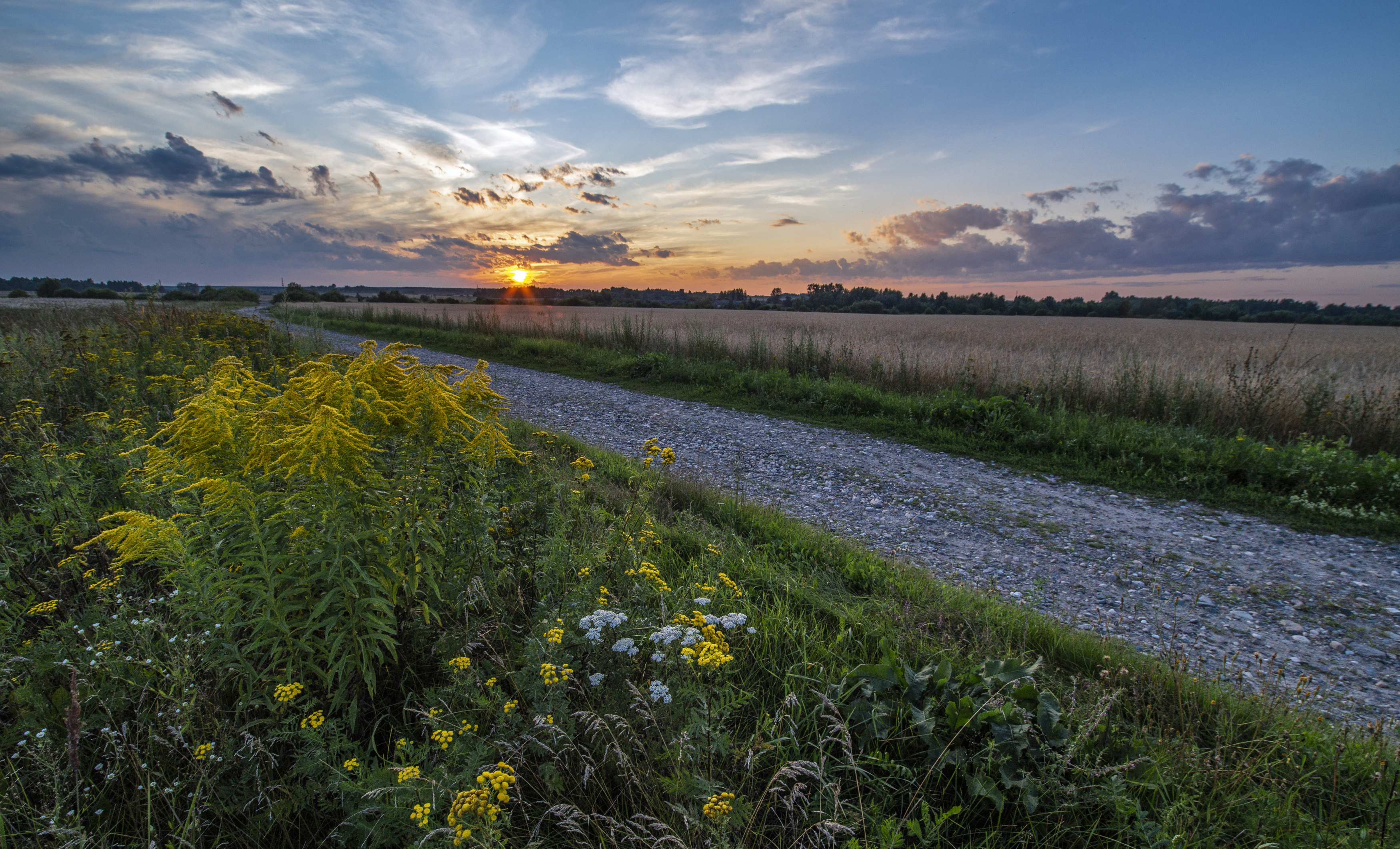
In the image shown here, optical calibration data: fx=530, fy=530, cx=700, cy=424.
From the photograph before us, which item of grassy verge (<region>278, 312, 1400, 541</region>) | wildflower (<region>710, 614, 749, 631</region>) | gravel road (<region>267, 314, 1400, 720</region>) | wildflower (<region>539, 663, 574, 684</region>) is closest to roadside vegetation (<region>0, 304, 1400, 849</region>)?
wildflower (<region>539, 663, 574, 684</region>)

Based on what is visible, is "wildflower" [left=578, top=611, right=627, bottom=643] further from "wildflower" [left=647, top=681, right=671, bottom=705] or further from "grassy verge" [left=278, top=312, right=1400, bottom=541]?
"grassy verge" [left=278, top=312, right=1400, bottom=541]

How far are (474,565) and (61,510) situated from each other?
3994mm

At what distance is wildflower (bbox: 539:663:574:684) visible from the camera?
240 centimetres

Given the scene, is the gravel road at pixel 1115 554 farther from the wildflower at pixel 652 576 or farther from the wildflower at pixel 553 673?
the wildflower at pixel 553 673

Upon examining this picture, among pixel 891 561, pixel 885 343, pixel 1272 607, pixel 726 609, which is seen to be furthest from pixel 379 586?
pixel 885 343

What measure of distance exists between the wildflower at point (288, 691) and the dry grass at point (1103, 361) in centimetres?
1227

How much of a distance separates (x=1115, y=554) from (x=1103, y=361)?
1122 cm

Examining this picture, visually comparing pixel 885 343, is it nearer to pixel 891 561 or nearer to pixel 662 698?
pixel 891 561

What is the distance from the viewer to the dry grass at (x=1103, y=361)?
9430mm

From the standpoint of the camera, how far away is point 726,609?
3811mm

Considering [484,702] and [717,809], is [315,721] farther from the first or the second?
[717,809]

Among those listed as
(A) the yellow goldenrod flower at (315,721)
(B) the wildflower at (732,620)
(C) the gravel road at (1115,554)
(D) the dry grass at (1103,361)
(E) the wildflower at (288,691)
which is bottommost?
(C) the gravel road at (1115,554)

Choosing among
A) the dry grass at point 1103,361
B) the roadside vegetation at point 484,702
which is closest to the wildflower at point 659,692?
the roadside vegetation at point 484,702

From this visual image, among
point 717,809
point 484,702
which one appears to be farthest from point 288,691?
point 717,809
